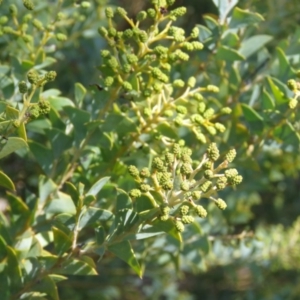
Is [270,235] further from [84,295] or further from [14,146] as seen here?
[14,146]

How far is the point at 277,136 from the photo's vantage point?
1.34 metres

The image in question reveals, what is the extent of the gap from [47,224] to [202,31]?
542 millimetres

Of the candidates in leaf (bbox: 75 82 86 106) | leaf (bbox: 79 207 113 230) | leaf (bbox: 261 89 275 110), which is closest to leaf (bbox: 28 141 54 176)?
leaf (bbox: 75 82 86 106)

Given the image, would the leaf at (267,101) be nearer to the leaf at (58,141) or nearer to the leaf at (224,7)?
the leaf at (224,7)

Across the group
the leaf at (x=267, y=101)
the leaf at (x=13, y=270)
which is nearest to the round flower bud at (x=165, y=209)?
the leaf at (x=13, y=270)

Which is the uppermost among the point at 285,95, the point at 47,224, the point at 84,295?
the point at 285,95

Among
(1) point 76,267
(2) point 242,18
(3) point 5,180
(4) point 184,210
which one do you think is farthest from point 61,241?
(2) point 242,18

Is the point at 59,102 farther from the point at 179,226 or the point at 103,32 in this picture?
the point at 179,226

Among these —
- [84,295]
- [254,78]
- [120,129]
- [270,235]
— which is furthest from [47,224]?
[270,235]

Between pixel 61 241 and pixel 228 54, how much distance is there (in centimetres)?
57

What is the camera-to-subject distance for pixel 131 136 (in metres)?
1.25

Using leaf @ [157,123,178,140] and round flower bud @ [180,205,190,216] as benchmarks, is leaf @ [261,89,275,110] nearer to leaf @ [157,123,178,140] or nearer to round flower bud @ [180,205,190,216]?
leaf @ [157,123,178,140]

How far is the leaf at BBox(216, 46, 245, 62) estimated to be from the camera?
1.33 m

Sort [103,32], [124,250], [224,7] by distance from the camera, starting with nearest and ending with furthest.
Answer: [124,250]
[103,32]
[224,7]
